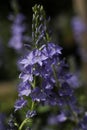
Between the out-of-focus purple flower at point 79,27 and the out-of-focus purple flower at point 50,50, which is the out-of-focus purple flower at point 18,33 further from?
the out-of-focus purple flower at point 50,50

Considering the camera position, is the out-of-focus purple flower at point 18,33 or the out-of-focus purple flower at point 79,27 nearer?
the out-of-focus purple flower at point 18,33

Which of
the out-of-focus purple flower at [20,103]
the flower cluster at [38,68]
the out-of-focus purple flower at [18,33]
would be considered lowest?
the out-of-focus purple flower at [20,103]

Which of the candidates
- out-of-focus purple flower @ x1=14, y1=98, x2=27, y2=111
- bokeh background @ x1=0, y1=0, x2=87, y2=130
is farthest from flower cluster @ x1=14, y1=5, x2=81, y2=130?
bokeh background @ x1=0, y1=0, x2=87, y2=130

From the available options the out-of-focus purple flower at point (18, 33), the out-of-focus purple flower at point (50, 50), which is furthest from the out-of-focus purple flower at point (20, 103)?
the out-of-focus purple flower at point (18, 33)

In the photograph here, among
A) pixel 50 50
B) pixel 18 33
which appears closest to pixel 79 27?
pixel 18 33

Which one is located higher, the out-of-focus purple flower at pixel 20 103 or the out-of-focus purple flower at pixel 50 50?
the out-of-focus purple flower at pixel 50 50

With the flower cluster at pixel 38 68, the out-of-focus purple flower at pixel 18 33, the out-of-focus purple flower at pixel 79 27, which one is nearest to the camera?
the flower cluster at pixel 38 68

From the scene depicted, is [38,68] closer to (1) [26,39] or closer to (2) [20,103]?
(2) [20,103]

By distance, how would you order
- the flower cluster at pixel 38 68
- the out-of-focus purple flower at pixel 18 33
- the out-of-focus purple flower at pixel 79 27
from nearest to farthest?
1. the flower cluster at pixel 38 68
2. the out-of-focus purple flower at pixel 18 33
3. the out-of-focus purple flower at pixel 79 27
